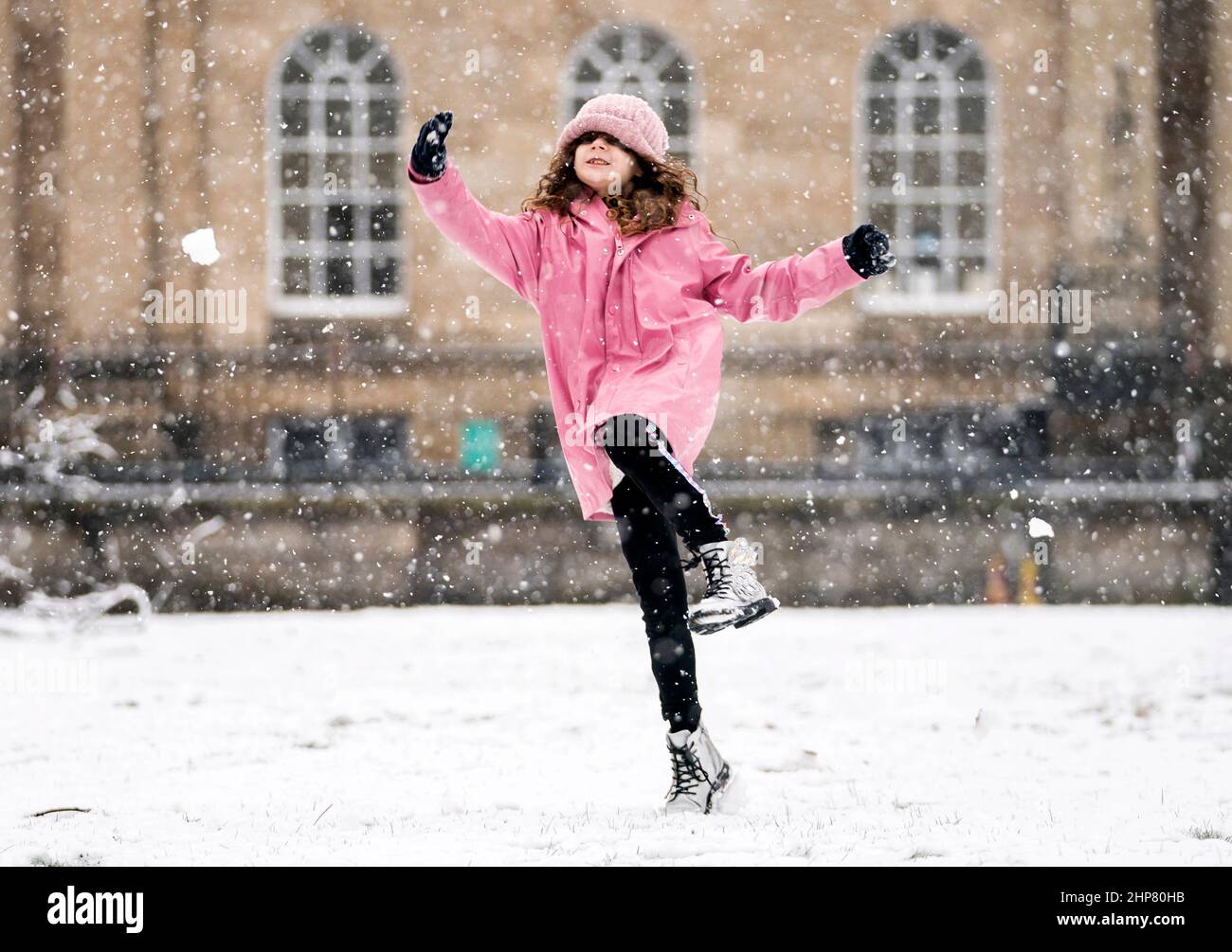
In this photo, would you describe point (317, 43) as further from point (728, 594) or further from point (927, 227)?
point (728, 594)

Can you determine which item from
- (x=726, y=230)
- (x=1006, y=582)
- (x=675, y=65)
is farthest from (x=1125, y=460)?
(x=675, y=65)

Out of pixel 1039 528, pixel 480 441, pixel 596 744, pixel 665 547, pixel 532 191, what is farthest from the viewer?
pixel 480 441

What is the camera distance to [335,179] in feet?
46.7

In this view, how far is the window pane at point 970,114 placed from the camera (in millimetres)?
14250

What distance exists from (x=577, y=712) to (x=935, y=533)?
18.5 feet

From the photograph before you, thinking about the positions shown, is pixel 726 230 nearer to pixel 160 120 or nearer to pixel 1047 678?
pixel 160 120

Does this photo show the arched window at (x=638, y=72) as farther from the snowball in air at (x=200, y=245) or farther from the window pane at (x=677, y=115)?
the snowball in air at (x=200, y=245)

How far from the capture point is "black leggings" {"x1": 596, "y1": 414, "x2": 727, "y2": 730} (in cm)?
351

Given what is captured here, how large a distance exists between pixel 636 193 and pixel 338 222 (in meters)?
11.1

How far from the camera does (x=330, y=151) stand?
14.2 m

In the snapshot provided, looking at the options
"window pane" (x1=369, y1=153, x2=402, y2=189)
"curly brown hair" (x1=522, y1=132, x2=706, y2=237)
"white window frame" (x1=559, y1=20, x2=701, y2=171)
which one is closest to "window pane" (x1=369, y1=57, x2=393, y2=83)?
"window pane" (x1=369, y1=153, x2=402, y2=189)

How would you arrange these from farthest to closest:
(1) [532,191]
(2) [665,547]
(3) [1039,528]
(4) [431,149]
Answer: (1) [532,191] → (3) [1039,528] → (2) [665,547] → (4) [431,149]

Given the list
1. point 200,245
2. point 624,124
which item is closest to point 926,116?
point 200,245

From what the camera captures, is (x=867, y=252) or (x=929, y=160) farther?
(x=929, y=160)
